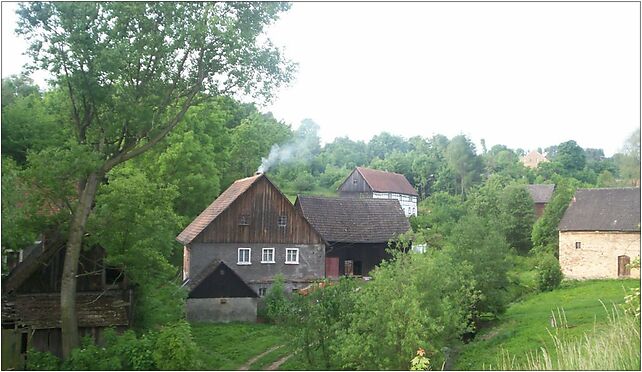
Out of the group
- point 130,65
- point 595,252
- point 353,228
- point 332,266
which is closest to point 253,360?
point 130,65

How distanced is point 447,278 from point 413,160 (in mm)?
57698

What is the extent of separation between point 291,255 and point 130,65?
16.2 metres

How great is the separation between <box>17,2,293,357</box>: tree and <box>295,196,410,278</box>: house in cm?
1697

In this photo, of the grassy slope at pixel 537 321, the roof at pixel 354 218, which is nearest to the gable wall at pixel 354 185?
the roof at pixel 354 218

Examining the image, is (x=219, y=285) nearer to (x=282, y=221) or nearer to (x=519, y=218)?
(x=282, y=221)

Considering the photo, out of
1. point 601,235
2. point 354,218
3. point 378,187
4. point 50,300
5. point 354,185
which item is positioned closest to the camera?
point 50,300

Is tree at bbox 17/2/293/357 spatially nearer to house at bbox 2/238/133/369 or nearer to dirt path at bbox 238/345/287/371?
house at bbox 2/238/133/369

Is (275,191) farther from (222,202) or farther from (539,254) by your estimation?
(539,254)

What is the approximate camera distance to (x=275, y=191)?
30.0 metres

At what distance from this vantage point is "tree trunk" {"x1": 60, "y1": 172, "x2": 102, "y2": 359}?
50.6 ft

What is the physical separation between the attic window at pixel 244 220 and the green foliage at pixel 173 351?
13822mm

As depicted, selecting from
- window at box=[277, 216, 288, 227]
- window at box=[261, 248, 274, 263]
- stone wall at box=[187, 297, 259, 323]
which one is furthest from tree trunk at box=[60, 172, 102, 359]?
window at box=[277, 216, 288, 227]

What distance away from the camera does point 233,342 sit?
2173 centimetres

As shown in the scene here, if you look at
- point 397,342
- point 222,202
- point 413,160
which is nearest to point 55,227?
point 397,342
